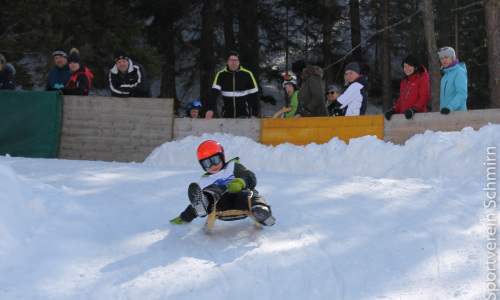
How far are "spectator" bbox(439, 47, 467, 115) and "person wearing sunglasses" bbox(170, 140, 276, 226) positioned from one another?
4.36 meters

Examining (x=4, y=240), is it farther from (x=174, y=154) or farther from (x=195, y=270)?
(x=174, y=154)

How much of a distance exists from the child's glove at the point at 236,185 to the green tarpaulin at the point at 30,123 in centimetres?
719

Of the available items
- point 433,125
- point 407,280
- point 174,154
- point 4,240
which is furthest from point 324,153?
point 4,240

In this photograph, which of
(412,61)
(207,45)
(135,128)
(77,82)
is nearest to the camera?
(412,61)

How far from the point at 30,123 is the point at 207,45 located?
996 centimetres

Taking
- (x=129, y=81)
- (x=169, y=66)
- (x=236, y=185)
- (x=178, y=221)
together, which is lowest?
(x=178, y=221)

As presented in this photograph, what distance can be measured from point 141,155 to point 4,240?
658 cm

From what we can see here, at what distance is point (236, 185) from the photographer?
546 cm

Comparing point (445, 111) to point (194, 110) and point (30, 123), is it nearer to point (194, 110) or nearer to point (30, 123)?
point (194, 110)

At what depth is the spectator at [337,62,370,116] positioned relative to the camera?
31.8ft

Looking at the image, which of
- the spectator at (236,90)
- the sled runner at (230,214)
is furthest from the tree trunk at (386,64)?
the sled runner at (230,214)

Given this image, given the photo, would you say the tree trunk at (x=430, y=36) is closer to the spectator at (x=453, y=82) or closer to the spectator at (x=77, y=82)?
the spectator at (x=453, y=82)

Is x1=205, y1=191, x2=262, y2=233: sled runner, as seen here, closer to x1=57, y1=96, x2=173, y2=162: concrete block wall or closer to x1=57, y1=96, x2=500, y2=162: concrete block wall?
x1=57, y1=96, x2=500, y2=162: concrete block wall

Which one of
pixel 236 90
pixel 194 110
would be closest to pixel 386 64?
pixel 194 110
